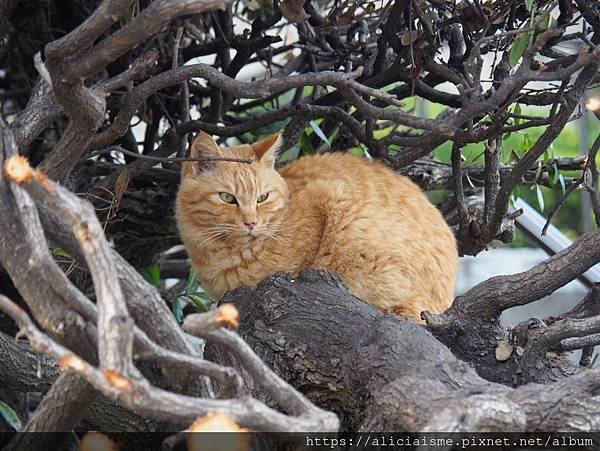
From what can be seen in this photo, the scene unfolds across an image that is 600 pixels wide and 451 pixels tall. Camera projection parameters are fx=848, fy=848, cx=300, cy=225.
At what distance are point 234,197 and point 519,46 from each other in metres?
1.03

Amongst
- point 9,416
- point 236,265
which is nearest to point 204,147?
point 236,265

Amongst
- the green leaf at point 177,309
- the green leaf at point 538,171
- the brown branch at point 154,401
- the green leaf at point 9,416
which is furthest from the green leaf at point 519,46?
the green leaf at point 9,416

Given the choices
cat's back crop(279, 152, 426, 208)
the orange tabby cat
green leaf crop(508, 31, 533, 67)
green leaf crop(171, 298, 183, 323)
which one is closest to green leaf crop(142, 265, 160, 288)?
green leaf crop(171, 298, 183, 323)

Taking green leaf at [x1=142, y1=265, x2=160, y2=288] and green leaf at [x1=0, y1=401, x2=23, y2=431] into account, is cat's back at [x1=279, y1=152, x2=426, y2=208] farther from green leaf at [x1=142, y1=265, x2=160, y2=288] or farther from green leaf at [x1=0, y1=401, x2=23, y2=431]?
green leaf at [x1=0, y1=401, x2=23, y2=431]

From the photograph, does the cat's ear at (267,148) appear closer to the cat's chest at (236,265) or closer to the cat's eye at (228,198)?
the cat's eye at (228,198)

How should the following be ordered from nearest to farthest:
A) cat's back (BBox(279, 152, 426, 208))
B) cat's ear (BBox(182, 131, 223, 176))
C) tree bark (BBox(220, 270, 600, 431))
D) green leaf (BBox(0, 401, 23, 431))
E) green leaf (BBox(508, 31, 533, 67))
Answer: tree bark (BBox(220, 270, 600, 431))
green leaf (BBox(508, 31, 533, 67))
green leaf (BBox(0, 401, 23, 431))
cat's ear (BBox(182, 131, 223, 176))
cat's back (BBox(279, 152, 426, 208))

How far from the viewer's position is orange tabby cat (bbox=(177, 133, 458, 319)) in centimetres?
255

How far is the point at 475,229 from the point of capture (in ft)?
8.93

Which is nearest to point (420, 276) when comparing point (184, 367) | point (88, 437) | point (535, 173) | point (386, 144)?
point (386, 144)

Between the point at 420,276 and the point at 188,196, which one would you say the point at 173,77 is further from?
the point at 420,276

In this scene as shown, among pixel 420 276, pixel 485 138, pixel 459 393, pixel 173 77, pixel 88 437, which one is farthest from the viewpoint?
pixel 420 276

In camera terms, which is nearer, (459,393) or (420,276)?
(459,393)

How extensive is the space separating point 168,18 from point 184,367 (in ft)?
1.88

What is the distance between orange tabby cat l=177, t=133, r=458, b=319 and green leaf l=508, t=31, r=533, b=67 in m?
0.67
